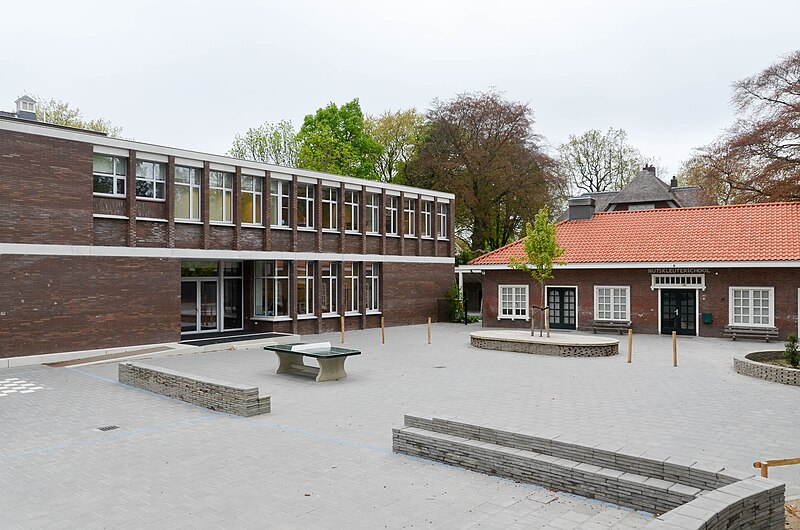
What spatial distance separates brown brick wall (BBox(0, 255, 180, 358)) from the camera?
18.1 meters

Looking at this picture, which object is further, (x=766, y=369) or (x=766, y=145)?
(x=766, y=145)

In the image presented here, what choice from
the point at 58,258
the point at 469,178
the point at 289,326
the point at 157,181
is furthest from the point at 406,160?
the point at 58,258

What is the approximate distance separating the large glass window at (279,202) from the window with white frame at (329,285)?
2651mm

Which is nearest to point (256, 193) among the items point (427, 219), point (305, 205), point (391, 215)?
point (305, 205)

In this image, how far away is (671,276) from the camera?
85.0 ft

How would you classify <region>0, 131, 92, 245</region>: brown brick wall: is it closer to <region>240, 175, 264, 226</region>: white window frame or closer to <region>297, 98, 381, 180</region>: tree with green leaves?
<region>240, 175, 264, 226</region>: white window frame

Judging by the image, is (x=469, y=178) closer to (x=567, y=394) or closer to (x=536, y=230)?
(x=536, y=230)

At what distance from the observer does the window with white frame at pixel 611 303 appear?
27.1 meters

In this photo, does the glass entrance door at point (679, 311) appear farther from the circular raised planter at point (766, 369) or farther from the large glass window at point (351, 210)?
the large glass window at point (351, 210)

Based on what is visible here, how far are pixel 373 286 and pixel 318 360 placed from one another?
1568 centimetres

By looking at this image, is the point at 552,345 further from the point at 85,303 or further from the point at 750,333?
the point at 85,303

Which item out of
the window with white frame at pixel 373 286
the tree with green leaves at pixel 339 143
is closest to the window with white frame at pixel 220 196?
the window with white frame at pixel 373 286

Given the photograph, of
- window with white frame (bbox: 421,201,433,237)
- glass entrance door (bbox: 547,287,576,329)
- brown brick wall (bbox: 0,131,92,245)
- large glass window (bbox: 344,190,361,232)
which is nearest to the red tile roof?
glass entrance door (bbox: 547,287,576,329)

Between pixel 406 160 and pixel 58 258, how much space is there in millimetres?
34967
